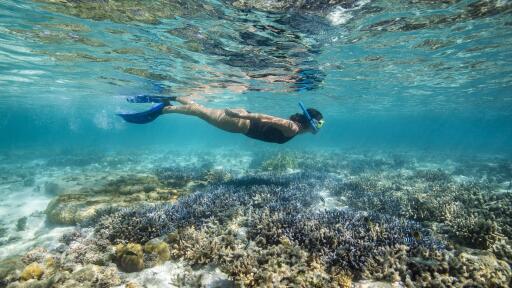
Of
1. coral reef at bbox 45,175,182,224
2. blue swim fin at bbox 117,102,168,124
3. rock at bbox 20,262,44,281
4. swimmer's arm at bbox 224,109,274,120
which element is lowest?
coral reef at bbox 45,175,182,224

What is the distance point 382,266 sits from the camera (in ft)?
17.0

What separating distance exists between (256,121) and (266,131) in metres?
0.51

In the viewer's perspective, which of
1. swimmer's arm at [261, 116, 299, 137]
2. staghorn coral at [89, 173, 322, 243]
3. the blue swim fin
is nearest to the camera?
staghorn coral at [89, 173, 322, 243]

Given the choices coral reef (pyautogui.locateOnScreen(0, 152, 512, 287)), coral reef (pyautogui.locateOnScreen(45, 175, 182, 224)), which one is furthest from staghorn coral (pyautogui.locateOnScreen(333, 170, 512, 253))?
coral reef (pyautogui.locateOnScreen(45, 175, 182, 224))

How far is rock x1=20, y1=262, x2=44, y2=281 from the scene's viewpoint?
5.30 meters

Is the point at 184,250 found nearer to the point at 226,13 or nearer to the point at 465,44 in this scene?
the point at 226,13

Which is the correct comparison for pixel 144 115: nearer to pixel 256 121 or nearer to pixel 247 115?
pixel 247 115

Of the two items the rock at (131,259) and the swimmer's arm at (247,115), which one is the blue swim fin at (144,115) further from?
the rock at (131,259)

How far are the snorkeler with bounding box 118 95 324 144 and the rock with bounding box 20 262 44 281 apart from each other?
261 inches

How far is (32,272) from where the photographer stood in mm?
5375

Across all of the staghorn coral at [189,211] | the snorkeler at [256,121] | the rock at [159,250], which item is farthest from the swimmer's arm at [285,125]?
the rock at [159,250]

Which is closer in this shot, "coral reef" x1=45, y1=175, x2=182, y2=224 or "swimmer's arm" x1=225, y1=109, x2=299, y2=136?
"coral reef" x1=45, y1=175, x2=182, y2=224

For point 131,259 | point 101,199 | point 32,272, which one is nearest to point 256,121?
point 131,259

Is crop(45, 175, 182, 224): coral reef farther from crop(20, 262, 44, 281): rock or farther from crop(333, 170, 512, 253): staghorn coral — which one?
crop(333, 170, 512, 253): staghorn coral
